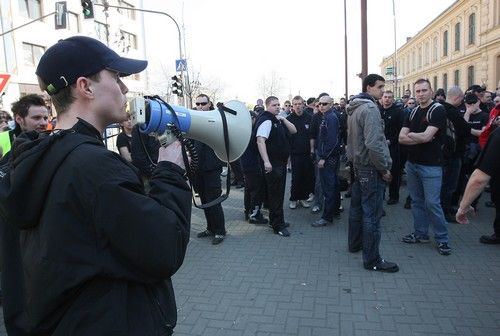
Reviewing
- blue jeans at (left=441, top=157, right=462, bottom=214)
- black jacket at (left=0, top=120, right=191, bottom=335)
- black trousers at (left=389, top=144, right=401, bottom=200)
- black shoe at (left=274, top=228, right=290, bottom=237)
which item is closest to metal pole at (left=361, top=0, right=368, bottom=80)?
black trousers at (left=389, top=144, right=401, bottom=200)

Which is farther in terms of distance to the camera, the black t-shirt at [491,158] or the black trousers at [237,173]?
the black trousers at [237,173]

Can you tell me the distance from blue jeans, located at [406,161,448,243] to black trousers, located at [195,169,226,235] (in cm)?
270

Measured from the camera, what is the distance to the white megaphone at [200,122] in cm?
186

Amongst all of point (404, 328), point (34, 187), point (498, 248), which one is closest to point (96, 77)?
point (34, 187)

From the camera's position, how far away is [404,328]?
3.40 meters

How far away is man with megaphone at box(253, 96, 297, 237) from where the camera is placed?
607cm

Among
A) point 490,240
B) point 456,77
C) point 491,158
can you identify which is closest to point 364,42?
point 490,240

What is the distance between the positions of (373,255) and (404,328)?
1.29 m

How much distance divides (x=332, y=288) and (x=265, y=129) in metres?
2.67

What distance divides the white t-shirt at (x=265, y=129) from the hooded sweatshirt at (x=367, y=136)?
1.51 metres

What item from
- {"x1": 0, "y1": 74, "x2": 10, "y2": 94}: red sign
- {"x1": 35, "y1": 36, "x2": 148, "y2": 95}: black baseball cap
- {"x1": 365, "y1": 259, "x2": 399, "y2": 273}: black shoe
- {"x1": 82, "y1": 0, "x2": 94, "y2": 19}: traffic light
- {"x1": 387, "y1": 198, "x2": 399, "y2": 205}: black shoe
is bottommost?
{"x1": 365, "y1": 259, "x2": 399, "y2": 273}: black shoe

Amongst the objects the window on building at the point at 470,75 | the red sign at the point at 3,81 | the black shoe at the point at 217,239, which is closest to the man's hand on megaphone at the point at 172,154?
the black shoe at the point at 217,239

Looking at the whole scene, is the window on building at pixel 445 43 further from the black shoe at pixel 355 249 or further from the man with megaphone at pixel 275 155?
the black shoe at pixel 355 249

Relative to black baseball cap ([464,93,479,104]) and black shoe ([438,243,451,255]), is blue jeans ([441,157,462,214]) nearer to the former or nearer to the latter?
black baseball cap ([464,93,479,104])
